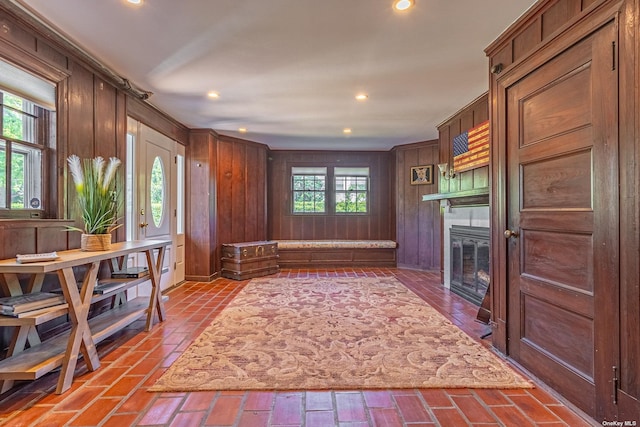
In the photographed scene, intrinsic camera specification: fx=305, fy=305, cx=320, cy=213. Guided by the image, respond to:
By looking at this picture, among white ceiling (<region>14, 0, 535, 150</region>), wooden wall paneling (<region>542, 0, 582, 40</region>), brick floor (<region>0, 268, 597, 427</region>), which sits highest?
white ceiling (<region>14, 0, 535, 150</region>)

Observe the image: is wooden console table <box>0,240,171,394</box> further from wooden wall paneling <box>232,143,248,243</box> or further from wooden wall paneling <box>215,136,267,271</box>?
wooden wall paneling <box>232,143,248,243</box>

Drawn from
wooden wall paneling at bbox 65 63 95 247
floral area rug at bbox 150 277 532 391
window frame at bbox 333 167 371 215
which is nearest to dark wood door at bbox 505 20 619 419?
floral area rug at bbox 150 277 532 391

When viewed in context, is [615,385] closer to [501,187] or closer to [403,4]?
[501,187]

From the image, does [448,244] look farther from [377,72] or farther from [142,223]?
[142,223]

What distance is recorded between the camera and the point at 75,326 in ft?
6.38

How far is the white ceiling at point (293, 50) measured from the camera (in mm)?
2006

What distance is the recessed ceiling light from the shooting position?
191 cm

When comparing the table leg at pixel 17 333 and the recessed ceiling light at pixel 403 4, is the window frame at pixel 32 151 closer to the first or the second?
the table leg at pixel 17 333

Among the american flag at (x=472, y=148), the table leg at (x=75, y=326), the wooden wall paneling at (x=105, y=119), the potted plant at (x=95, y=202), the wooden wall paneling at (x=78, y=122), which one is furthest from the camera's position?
the american flag at (x=472, y=148)

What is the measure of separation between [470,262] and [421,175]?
2.32 meters

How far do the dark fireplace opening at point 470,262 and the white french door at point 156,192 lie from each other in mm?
3784

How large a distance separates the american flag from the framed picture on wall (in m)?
1.42

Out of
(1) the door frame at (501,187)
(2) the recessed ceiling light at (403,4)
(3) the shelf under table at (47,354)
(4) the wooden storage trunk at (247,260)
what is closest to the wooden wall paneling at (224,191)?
(4) the wooden storage trunk at (247,260)

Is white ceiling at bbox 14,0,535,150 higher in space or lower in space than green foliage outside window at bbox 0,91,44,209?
higher
